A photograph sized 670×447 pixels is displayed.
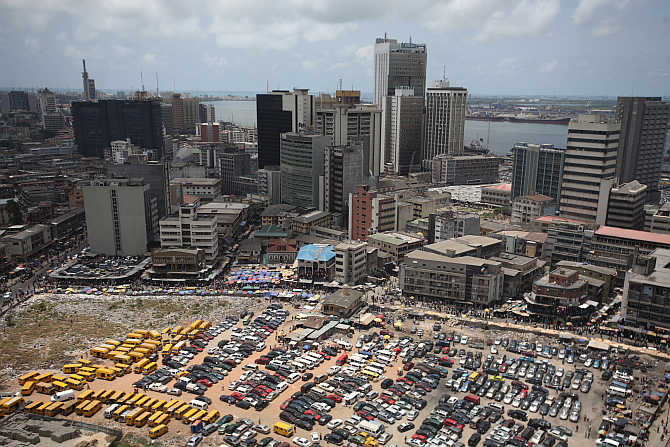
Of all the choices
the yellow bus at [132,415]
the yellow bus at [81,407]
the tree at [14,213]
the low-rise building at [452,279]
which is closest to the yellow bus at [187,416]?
the yellow bus at [132,415]

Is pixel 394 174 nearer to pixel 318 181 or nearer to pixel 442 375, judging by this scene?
pixel 318 181

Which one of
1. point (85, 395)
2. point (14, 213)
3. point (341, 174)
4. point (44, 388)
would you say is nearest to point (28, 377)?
point (44, 388)

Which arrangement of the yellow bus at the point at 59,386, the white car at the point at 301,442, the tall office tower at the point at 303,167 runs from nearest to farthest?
the white car at the point at 301,442
the yellow bus at the point at 59,386
the tall office tower at the point at 303,167

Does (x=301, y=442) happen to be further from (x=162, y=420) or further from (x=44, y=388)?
(x=44, y=388)

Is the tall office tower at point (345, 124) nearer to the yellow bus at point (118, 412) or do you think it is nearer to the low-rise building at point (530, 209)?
the low-rise building at point (530, 209)

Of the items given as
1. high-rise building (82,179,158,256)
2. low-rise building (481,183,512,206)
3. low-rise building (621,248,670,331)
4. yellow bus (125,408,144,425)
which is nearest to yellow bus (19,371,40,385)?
yellow bus (125,408,144,425)

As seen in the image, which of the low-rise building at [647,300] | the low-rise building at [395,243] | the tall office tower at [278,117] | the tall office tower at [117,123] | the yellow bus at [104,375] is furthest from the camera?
the tall office tower at [117,123]
